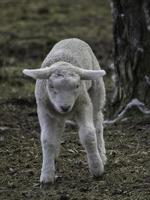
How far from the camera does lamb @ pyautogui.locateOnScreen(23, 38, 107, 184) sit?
7613mm

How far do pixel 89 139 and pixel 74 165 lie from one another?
1.00 metres

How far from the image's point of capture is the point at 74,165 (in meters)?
8.83

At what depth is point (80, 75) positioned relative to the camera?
25.7 ft

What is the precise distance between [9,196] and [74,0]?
1893 cm

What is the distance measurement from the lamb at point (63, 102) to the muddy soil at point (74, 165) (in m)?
0.21

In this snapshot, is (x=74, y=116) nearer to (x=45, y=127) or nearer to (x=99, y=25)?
(x=45, y=127)

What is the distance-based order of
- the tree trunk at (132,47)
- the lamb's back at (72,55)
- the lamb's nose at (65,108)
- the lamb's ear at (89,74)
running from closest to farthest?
the lamb's nose at (65,108) < the lamb's ear at (89,74) < the lamb's back at (72,55) < the tree trunk at (132,47)

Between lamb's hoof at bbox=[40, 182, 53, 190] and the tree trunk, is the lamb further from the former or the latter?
the tree trunk

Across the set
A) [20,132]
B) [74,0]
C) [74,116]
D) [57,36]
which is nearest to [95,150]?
[74,116]

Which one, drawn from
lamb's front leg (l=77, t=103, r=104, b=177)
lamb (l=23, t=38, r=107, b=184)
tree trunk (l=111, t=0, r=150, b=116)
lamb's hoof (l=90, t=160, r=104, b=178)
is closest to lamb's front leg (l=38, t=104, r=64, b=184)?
lamb (l=23, t=38, r=107, b=184)

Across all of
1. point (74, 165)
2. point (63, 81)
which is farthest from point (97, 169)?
point (63, 81)

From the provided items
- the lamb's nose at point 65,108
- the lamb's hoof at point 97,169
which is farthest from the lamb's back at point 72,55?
the lamb's hoof at point 97,169

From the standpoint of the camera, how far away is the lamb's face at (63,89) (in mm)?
7523

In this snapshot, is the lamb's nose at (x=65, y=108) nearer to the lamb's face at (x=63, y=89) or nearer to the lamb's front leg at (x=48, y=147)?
the lamb's face at (x=63, y=89)
